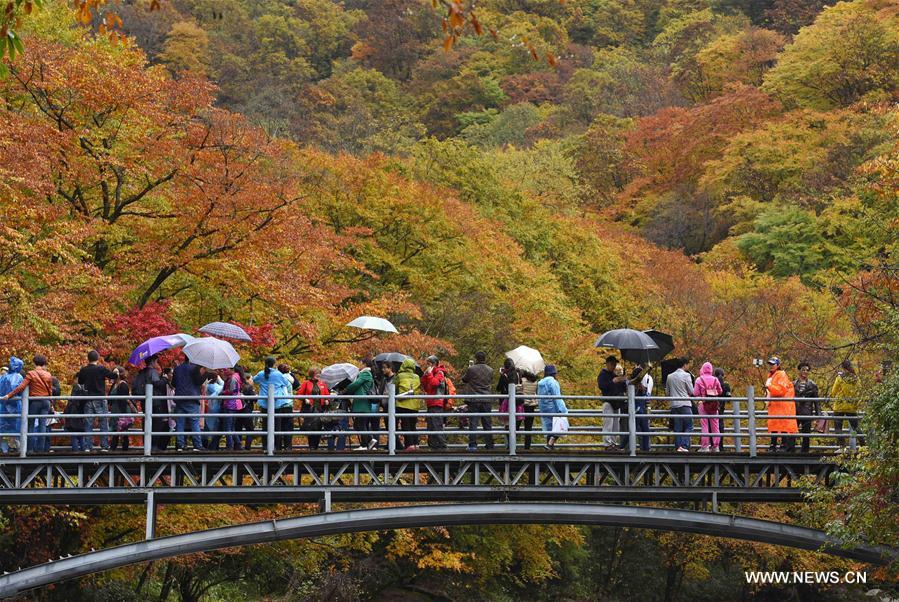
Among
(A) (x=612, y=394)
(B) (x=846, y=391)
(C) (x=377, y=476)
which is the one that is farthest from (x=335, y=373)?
(B) (x=846, y=391)

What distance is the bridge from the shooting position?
18859mm

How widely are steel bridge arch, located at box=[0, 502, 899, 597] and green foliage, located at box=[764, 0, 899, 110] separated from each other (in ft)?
156

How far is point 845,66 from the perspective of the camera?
64.6 m

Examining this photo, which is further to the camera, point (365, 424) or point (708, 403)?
point (708, 403)

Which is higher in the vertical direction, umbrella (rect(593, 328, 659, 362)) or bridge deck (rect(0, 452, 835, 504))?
umbrella (rect(593, 328, 659, 362))

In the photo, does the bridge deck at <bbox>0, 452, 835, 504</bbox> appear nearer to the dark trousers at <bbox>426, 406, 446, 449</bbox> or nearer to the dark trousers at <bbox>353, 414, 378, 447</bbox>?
the dark trousers at <bbox>426, 406, 446, 449</bbox>

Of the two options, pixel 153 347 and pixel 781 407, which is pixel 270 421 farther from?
pixel 781 407

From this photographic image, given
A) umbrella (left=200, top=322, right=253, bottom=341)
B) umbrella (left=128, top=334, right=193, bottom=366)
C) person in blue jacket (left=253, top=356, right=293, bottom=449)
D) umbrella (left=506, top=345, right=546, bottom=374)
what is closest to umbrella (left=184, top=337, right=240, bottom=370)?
umbrella (left=128, top=334, right=193, bottom=366)

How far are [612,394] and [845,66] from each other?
49100mm

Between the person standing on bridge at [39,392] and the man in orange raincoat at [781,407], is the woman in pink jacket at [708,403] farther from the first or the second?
the person standing on bridge at [39,392]

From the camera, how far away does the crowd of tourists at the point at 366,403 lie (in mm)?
19203

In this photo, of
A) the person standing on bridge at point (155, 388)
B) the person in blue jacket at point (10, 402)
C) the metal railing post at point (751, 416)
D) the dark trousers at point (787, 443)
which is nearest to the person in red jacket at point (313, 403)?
the person standing on bridge at point (155, 388)

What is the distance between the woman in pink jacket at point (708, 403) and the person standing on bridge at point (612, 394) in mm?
1213

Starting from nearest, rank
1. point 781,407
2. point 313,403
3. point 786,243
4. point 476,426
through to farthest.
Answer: point 476,426, point 781,407, point 313,403, point 786,243
